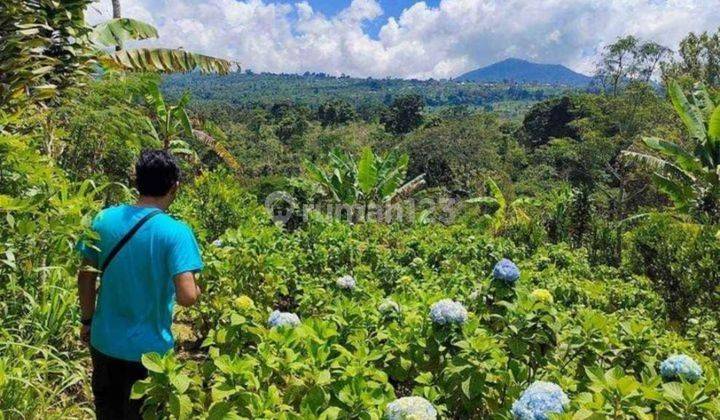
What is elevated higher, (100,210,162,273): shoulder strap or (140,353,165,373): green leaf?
(100,210,162,273): shoulder strap

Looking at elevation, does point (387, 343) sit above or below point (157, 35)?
below

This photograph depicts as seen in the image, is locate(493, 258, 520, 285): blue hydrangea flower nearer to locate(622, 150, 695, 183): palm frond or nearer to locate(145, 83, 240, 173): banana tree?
locate(145, 83, 240, 173): banana tree

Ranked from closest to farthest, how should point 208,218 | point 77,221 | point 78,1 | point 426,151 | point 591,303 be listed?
1. point 77,221
2. point 591,303
3. point 78,1
4. point 208,218
5. point 426,151

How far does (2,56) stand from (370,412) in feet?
14.0

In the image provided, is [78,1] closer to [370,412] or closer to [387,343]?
[387,343]

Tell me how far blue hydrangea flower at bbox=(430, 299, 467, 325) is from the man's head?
122 cm

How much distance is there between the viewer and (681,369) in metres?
2.01

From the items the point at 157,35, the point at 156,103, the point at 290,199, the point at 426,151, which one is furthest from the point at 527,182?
the point at 157,35

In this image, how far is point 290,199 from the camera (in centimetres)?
1195

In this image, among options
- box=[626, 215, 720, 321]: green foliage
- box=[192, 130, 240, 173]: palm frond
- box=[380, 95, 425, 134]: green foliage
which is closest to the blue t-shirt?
box=[626, 215, 720, 321]: green foliage

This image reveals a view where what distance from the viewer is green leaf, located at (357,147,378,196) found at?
11703 mm

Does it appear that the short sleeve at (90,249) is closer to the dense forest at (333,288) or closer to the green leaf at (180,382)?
the dense forest at (333,288)

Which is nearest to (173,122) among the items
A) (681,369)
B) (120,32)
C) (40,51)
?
(120,32)

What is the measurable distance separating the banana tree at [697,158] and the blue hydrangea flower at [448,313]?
9254 millimetres
